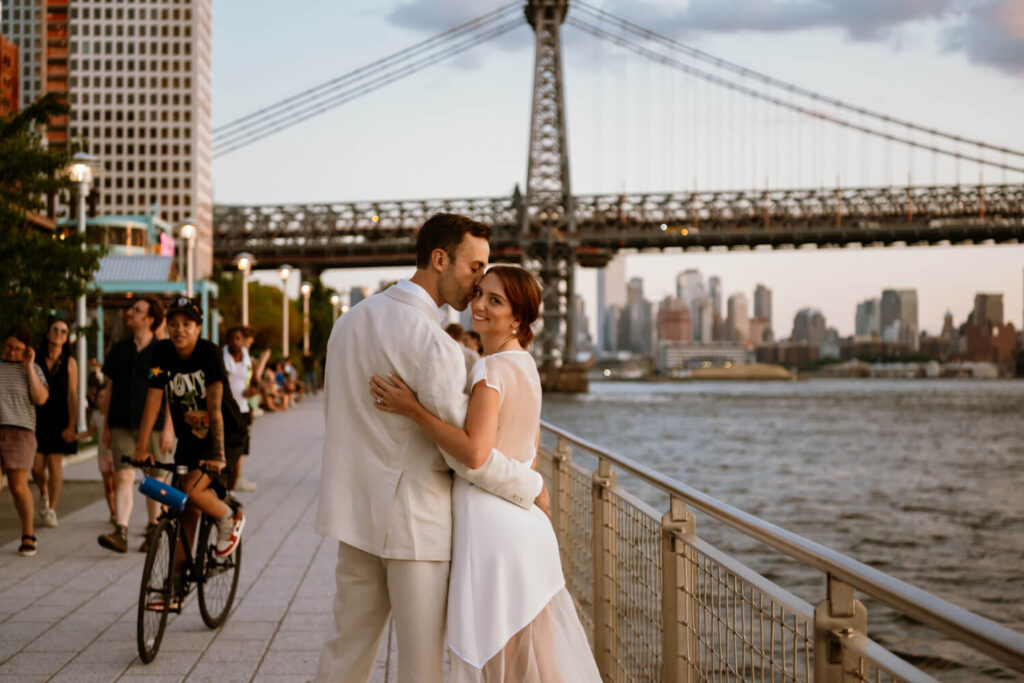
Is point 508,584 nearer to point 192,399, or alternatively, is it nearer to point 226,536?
point 226,536

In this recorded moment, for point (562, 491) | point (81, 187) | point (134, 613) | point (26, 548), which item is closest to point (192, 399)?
point (134, 613)

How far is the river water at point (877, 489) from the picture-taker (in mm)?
16934

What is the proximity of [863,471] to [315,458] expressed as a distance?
22582 millimetres

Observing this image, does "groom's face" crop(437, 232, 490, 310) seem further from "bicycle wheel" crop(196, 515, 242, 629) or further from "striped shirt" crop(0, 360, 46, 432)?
"striped shirt" crop(0, 360, 46, 432)

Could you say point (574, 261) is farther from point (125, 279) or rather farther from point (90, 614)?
point (90, 614)

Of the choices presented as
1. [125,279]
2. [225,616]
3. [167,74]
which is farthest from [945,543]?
[167,74]

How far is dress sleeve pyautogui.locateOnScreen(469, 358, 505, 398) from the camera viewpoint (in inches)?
133

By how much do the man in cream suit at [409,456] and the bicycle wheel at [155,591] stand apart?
2.37 m

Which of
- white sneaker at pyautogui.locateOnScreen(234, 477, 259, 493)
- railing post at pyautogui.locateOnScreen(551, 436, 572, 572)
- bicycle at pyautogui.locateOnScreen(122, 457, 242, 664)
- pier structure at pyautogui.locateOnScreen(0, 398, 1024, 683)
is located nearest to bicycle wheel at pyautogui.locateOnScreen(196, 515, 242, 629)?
bicycle at pyautogui.locateOnScreen(122, 457, 242, 664)

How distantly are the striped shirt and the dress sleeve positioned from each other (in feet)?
21.3

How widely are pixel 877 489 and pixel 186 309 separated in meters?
27.2

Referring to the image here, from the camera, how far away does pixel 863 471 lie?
3553 cm

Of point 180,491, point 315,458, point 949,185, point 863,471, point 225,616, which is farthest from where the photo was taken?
point 949,185

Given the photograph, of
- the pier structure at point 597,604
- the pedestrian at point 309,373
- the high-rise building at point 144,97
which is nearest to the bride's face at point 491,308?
the pier structure at point 597,604
